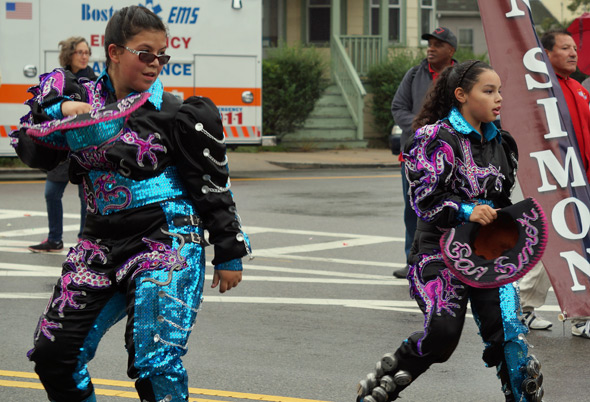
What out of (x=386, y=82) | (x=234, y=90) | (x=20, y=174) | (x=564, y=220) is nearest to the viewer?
(x=564, y=220)

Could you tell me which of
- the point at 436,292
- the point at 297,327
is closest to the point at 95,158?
the point at 436,292

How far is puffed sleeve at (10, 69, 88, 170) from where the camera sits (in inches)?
163

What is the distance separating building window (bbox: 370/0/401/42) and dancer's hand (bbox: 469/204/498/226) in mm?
26554

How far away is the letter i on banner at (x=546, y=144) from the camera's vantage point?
22.4ft

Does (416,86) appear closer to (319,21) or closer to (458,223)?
(458,223)

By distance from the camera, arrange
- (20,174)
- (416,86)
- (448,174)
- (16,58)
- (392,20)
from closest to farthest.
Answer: (448,174)
(416,86)
(16,58)
(20,174)
(392,20)

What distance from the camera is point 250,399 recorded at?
5.57 m

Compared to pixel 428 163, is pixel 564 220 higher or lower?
lower

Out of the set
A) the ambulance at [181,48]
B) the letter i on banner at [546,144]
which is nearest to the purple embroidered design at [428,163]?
the letter i on banner at [546,144]

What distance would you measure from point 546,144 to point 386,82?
20.8 meters

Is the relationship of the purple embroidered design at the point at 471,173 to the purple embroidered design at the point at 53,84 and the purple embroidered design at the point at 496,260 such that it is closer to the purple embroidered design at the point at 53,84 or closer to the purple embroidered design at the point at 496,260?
the purple embroidered design at the point at 496,260

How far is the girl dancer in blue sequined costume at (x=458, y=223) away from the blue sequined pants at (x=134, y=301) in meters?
1.24

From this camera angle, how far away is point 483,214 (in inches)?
189

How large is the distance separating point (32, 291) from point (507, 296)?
474 centimetres
